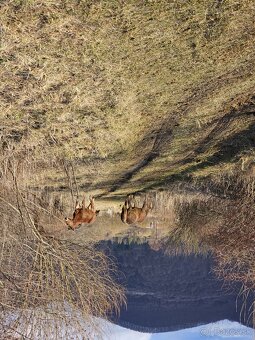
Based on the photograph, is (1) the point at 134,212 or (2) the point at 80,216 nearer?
(2) the point at 80,216

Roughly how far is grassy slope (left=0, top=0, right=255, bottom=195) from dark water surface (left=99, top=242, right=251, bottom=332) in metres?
9.35

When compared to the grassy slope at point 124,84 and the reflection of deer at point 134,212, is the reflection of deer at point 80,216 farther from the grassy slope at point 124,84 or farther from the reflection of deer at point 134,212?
the reflection of deer at point 134,212

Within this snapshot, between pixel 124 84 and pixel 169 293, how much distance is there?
13.9 meters

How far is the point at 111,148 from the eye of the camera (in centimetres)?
523

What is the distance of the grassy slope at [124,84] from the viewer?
3.19m

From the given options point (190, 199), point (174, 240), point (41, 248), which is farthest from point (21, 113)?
point (174, 240)

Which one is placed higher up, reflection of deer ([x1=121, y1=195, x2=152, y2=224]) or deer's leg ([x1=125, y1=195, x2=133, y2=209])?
deer's leg ([x1=125, y1=195, x2=133, y2=209])

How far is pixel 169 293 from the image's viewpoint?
55.5ft

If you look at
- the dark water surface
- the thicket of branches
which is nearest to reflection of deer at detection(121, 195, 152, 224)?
the thicket of branches

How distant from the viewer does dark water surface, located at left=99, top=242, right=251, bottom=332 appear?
15227 millimetres

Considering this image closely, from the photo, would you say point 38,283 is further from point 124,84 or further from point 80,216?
point 124,84

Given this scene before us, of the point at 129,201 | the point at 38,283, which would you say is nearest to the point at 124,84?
the point at 38,283

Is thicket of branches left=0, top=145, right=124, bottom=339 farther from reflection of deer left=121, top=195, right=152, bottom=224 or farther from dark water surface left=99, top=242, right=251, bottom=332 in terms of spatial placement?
dark water surface left=99, top=242, right=251, bottom=332

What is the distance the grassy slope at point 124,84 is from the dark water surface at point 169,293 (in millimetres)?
9347
